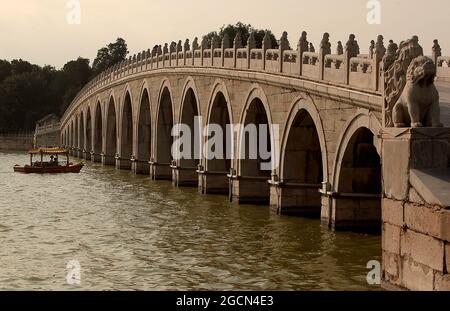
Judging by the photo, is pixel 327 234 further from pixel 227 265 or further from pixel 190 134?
pixel 190 134

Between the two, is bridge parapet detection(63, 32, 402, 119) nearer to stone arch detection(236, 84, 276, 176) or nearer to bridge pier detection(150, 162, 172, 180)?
stone arch detection(236, 84, 276, 176)

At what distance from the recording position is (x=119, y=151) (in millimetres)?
47188

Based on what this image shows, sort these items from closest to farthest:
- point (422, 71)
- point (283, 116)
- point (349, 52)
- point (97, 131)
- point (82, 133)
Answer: point (422, 71)
point (349, 52)
point (283, 116)
point (97, 131)
point (82, 133)

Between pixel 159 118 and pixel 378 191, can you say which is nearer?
pixel 378 191

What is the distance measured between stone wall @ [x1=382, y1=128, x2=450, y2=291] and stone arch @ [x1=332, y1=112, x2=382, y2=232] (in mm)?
7165

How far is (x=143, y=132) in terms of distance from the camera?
43.3m

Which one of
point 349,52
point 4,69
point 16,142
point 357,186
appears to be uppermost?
point 4,69

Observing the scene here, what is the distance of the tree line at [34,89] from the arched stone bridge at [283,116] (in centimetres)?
6148

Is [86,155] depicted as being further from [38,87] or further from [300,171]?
[38,87]

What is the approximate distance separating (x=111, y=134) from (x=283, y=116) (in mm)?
32289

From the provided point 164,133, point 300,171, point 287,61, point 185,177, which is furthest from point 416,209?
point 164,133

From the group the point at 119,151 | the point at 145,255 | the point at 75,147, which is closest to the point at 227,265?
the point at 145,255

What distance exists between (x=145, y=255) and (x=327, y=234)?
5.52m

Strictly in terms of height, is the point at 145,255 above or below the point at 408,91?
below
